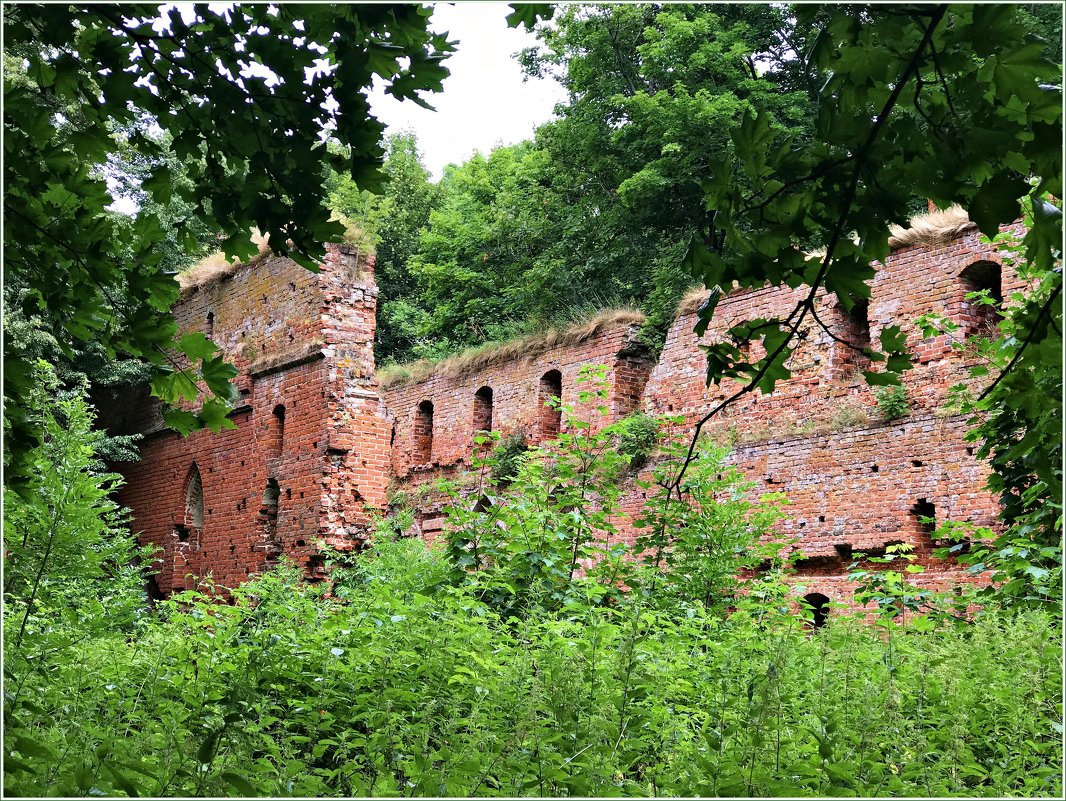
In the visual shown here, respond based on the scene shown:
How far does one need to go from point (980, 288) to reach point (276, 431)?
10.9 meters

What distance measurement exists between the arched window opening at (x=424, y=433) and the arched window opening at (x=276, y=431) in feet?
13.0

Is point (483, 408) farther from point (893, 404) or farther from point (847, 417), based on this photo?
point (893, 404)

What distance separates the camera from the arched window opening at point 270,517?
650 inches

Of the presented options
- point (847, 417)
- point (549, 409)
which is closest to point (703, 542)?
point (847, 417)

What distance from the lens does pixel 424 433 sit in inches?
812

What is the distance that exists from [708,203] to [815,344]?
1065 centimetres

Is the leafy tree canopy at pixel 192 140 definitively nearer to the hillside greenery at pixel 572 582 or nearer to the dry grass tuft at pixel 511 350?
the hillside greenery at pixel 572 582

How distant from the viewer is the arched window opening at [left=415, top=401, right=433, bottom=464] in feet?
67.1

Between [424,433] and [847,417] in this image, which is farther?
[424,433]

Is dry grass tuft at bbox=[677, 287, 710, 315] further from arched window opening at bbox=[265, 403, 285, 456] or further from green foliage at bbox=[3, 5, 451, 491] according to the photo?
green foliage at bbox=[3, 5, 451, 491]

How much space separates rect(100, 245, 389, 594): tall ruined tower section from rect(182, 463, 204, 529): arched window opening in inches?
0.8

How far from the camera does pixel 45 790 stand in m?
3.54

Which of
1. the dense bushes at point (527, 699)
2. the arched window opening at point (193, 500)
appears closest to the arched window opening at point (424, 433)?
the arched window opening at point (193, 500)

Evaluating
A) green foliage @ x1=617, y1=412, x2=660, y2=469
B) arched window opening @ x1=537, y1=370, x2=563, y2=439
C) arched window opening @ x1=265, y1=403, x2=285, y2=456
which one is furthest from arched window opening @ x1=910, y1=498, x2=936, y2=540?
arched window opening @ x1=265, y1=403, x2=285, y2=456
